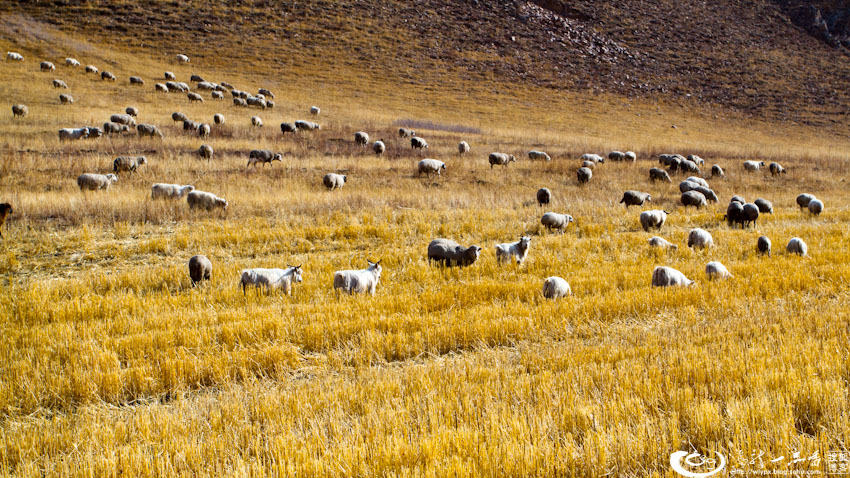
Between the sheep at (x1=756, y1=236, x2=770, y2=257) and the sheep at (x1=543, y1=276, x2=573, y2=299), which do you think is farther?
the sheep at (x1=756, y1=236, x2=770, y2=257)

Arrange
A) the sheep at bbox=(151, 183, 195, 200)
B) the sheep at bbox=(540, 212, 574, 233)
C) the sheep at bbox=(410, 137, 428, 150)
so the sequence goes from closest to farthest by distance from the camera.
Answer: the sheep at bbox=(540, 212, 574, 233), the sheep at bbox=(151, 183, 195, 200), the sheep at bbox=(410, 137, 428, 150)

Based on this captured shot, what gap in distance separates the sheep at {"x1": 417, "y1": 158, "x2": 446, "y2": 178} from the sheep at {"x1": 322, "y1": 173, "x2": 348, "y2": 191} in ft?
13.7

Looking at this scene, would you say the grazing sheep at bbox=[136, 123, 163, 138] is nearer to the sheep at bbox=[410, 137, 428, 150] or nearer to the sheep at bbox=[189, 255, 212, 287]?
the sheep at bbox=[410, 137, 428, 150]

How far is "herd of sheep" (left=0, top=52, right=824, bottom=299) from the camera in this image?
30.4ft

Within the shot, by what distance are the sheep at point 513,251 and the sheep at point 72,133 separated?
23.7 metres

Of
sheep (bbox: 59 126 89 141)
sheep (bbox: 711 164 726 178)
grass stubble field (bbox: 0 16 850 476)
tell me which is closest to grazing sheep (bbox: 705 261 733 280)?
grass stubble field (bbox: 0 16 850 476)

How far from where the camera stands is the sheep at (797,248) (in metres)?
11.7

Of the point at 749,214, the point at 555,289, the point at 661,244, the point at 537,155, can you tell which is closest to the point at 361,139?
the point at 537,155

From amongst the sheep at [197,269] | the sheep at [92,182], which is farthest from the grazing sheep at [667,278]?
the sheep at [92,182]

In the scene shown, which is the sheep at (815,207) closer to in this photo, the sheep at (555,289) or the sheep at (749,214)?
the sheep at (749,214)

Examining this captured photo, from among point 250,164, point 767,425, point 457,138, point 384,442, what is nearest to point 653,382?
point 767,425

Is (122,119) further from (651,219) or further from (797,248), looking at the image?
(797,248)

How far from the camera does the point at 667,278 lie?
30.2 ft

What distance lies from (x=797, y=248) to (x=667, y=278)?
16.3 ft
